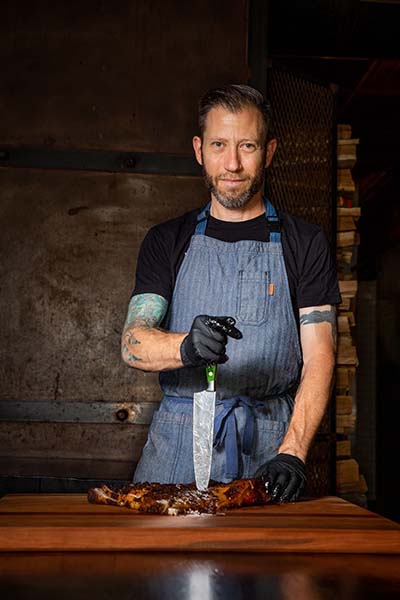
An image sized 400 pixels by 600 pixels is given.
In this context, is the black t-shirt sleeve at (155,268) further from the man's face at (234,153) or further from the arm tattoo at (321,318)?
the arm tattoo at (321,318)

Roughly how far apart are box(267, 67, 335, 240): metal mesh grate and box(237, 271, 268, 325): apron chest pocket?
63.7 inches

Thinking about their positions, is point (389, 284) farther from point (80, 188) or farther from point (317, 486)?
point (80, 188)

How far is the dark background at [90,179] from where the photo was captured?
13.1 ft

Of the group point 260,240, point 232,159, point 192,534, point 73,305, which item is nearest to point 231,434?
point 260,240

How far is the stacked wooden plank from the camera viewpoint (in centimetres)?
525

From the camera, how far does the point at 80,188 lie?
4.11 meters

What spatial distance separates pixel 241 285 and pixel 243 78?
1.71 meters

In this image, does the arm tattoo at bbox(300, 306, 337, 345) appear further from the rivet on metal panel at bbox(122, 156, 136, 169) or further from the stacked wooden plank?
the stacked wooden plank

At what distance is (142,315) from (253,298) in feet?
1.41

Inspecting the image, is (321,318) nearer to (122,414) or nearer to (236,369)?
(236,369)

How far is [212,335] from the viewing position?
2.44m

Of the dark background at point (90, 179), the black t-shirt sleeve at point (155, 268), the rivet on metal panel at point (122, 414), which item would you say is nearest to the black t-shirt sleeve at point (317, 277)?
the black t-shirt sleeve at point (155, 268)

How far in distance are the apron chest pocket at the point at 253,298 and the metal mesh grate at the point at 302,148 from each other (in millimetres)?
1619

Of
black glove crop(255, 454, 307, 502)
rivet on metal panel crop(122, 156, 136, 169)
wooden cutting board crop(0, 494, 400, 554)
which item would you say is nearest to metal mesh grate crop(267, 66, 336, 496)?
rivet on metal panel crop(122, 156, 136, 169)
